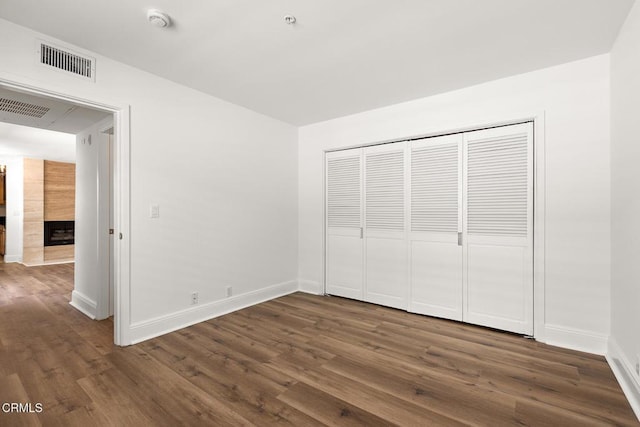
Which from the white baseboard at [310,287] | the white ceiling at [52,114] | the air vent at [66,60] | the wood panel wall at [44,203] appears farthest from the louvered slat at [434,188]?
the wood panel wall at [44,203]

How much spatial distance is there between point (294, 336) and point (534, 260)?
2529 millimetres

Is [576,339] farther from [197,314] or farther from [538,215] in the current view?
[197,314]

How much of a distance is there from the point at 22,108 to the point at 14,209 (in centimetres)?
631

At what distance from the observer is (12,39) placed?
225 centimetres

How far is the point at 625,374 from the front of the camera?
217cm

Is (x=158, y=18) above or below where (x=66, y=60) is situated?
above

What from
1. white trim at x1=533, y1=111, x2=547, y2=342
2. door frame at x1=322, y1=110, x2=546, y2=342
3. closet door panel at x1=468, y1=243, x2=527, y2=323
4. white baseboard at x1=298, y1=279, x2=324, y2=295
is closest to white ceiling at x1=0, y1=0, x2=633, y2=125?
door frame at x1=322, y1=110, x2=546, y2=342

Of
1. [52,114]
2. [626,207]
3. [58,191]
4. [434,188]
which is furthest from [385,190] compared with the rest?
[58,191]

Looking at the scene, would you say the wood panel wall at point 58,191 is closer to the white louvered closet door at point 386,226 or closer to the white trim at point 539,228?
the white louvered closet door at point 386,226

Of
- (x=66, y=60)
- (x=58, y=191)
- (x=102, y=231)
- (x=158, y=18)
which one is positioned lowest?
(x=102, y=231)

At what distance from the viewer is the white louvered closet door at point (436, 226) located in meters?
3.50

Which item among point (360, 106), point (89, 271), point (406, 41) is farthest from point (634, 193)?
point (89, 271)

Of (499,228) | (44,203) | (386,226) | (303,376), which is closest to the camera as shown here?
(303,376)

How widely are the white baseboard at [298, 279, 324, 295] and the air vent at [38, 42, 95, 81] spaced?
143 inches
